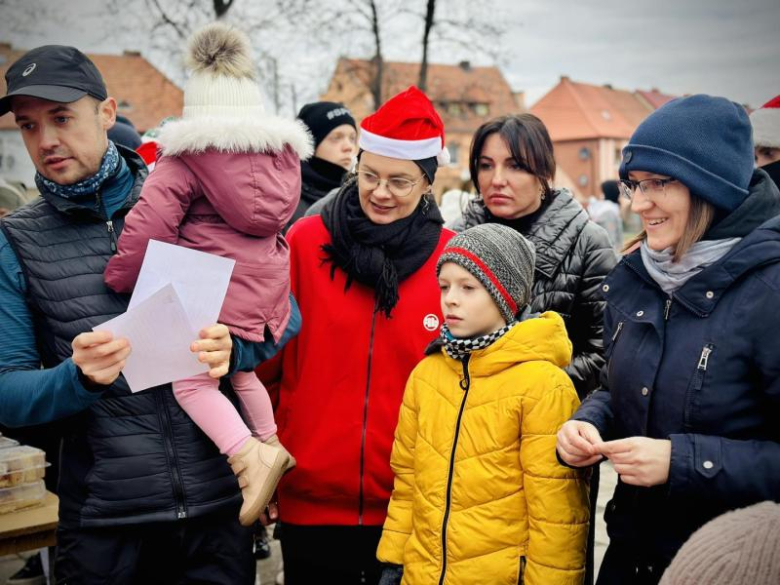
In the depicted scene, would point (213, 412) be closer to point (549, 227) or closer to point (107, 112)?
point (107, 112)

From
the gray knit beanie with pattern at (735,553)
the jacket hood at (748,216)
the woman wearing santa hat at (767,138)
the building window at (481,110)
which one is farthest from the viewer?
the building window at (481,110)

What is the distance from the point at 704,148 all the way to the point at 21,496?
335cm

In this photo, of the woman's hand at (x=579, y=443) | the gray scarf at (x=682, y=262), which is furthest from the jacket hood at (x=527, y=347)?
the gray scarf at (x=682, y=262)

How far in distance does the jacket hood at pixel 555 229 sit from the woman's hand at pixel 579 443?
37.1 inches

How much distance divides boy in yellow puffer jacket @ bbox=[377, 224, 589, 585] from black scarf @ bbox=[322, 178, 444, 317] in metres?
0.22

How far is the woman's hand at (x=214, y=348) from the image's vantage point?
2.15 meters

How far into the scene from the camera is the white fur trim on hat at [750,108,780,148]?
384 cm

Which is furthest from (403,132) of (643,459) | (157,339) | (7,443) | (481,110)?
(481,110)

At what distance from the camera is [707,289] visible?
1.83 meters

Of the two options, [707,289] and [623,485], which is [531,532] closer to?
[623,485]

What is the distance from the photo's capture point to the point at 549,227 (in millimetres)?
2951

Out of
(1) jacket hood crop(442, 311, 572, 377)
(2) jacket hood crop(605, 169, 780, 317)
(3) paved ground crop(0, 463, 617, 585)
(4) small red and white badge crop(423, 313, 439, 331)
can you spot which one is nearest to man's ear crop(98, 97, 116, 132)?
(4) small red and white badge crop(423, 313, 439, 331)

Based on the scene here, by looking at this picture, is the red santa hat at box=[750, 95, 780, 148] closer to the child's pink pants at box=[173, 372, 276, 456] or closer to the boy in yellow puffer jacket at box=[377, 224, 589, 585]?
the boy in yellow puffer jacket at box=[377, 224, 589, 585]

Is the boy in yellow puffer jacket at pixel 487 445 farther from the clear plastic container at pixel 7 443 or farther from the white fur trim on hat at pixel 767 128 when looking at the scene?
the clear plastic container at pixel 7 443
